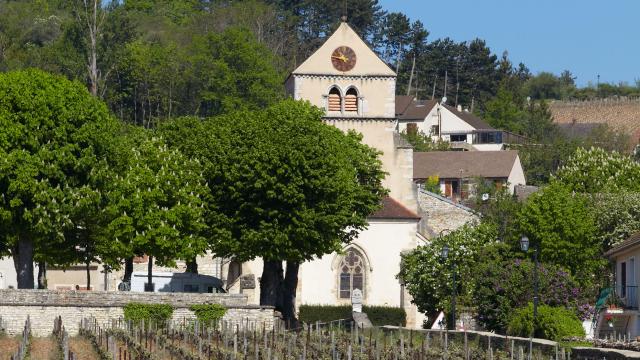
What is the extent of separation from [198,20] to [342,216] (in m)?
105

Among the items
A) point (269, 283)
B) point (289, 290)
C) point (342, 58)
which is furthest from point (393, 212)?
point (269, 283)

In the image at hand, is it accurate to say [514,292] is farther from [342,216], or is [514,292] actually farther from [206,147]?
[206,147]

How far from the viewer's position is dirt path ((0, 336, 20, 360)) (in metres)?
53.8

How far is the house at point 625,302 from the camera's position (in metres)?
67.9

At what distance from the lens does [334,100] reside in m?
96.2

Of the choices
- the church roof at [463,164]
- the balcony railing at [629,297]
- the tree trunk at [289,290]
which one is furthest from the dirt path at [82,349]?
the church roof at [463,164]

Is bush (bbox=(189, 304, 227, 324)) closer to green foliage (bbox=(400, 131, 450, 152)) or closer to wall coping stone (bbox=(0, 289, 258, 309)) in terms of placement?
wall coping stone (bbox=(0, 289, 258, 309))

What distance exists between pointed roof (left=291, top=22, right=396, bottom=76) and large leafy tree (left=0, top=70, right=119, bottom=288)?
28358 millimetres

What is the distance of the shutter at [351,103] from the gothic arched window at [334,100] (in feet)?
→ 1.14

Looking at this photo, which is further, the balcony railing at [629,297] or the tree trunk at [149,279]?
the tree trunk at [149,279]

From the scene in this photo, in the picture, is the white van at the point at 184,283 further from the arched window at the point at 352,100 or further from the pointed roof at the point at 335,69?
the arched window at the point at 352,100

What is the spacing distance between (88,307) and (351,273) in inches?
1138

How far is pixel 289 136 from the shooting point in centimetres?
7569

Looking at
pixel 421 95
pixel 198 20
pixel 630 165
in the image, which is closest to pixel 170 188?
pixel 630 165
